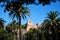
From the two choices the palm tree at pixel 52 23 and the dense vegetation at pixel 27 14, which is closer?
the dense vegetation at pixel 27 14

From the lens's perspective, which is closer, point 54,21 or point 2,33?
point 54,21

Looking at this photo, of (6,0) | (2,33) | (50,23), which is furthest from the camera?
(2,33)

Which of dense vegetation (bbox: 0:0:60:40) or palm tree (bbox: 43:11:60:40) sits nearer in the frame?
dense vegetation (bbox: 0:0:60:40)

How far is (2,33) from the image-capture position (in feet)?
295

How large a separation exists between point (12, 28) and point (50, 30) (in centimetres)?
4484

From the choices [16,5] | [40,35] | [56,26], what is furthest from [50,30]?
[16,5]

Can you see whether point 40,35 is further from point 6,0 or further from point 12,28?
point 6,0

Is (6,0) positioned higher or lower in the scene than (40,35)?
higher

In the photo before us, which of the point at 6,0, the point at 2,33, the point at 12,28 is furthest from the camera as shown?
the point at 12,28

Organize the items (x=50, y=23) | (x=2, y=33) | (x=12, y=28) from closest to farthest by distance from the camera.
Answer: (x=50, y=23), (x=2, y=33), (x=12, y=28)

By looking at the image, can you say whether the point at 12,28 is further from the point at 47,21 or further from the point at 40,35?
the point at 47,21

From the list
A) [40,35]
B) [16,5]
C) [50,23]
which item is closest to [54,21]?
[50,23]

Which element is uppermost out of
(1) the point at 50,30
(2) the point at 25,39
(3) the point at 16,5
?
(3) the point at 16,5

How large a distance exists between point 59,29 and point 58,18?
3078 millimetres
